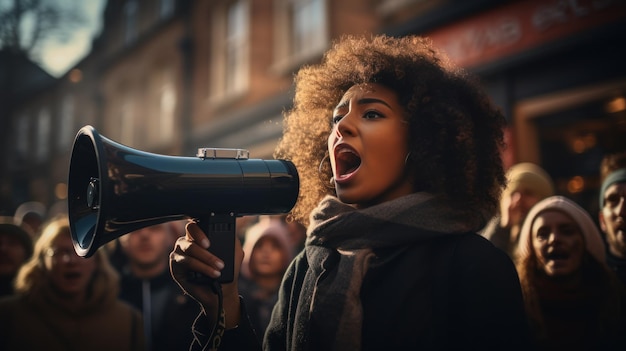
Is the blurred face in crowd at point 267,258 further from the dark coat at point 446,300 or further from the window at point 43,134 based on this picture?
the window at point 43,134

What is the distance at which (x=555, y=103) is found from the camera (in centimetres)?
541

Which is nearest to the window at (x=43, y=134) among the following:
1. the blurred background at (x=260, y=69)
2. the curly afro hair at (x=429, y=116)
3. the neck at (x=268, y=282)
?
the blurred background at (x=260, y=69)

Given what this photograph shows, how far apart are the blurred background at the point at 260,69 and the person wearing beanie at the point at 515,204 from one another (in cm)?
146

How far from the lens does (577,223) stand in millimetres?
2561

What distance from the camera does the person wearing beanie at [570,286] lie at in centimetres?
243

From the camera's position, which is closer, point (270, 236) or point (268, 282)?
point (268, 282)

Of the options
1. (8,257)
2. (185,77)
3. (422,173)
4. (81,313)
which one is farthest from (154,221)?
(185,77)

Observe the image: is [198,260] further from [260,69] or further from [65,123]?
[65,123]

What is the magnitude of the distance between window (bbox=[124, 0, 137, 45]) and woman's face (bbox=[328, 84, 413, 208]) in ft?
51.1

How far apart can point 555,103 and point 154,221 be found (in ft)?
16.5

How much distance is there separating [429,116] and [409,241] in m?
0.46

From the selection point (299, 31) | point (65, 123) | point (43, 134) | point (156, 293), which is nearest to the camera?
point (156, 293)

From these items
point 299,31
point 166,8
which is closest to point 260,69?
point 299,31

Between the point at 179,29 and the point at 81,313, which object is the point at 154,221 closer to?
the point at 81,313
